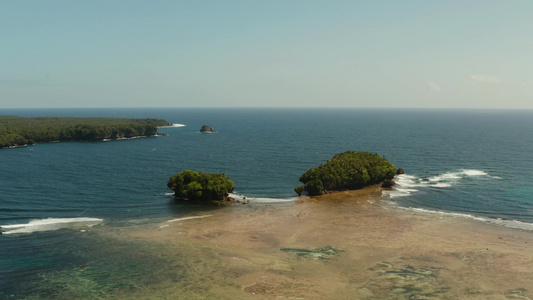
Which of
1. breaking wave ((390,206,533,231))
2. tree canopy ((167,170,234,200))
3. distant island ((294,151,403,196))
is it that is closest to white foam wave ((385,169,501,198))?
distant island ((294,151,403,196))

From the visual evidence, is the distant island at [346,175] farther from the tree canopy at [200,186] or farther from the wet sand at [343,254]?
the tree canopy at [200,186]

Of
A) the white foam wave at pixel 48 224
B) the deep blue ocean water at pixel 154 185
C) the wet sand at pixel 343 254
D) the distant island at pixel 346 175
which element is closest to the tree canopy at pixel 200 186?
the deep blue ocean water at pixel 154 185

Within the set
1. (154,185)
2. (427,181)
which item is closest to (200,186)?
(154,185)

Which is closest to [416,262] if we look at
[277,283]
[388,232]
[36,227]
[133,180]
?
[388,232]

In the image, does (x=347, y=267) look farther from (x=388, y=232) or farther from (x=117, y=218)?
(x=117, y=218)

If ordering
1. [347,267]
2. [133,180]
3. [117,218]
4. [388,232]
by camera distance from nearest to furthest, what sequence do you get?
[347,267] < [388,232] < [117,218] < [133,180]
